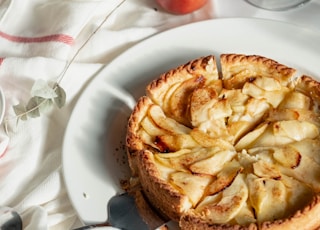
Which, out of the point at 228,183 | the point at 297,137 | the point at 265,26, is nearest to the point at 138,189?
the point at 228,183

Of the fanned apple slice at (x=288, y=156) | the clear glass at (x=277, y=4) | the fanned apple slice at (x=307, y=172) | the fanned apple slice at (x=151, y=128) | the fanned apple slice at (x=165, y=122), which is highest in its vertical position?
the clear glass at (x=277, y=4)

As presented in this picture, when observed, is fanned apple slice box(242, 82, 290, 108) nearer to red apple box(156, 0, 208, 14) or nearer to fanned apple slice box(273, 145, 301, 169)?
fanned apple slice box(273, 145, 301, 169)

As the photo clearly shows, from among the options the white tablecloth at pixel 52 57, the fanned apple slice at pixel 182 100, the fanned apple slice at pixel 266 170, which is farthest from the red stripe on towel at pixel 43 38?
the fanned apple slice at pixel 266 170

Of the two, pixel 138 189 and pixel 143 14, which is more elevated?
pixel 143 14

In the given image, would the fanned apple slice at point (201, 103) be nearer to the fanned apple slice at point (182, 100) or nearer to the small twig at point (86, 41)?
the fanned apple slice at point (182, 100)

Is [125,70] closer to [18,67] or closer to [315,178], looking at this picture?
[18,67]

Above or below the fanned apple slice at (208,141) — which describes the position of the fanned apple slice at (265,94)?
above

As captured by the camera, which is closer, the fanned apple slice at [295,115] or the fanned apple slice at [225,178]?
the fanned apple slice at [225,178]
